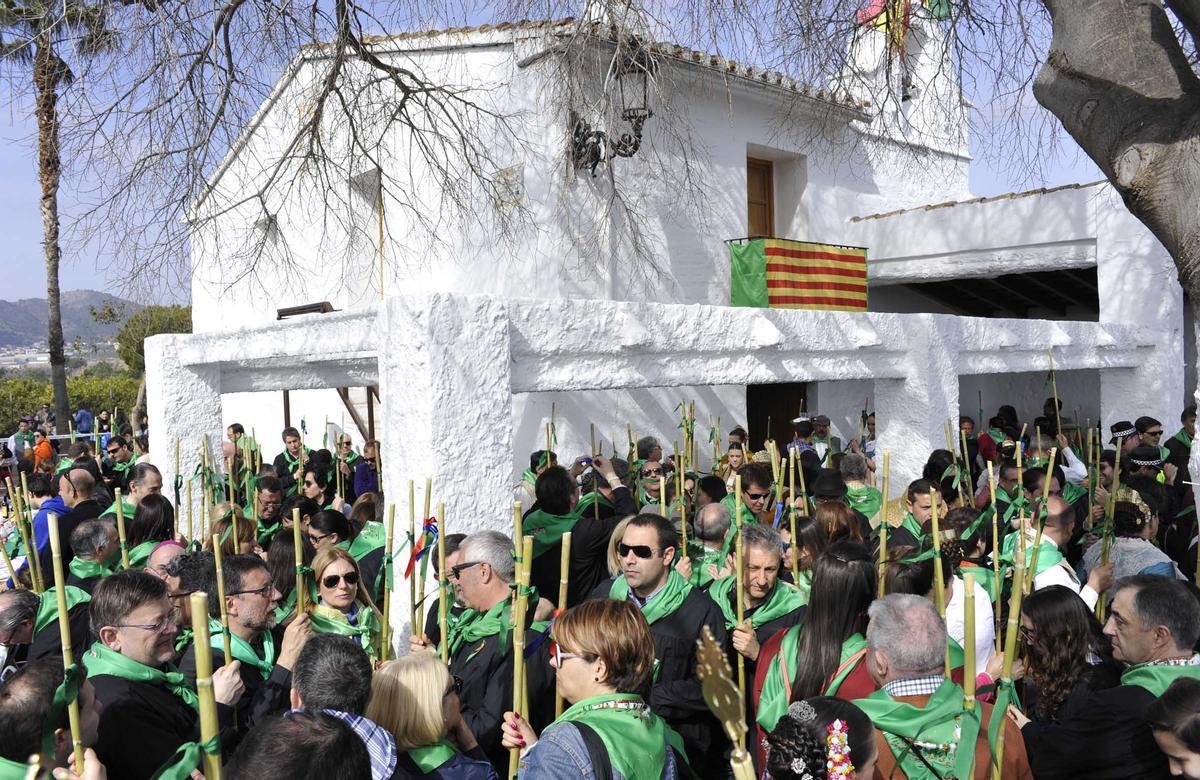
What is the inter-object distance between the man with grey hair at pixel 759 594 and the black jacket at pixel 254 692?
1623 mm

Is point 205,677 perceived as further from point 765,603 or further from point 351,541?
point 351,541

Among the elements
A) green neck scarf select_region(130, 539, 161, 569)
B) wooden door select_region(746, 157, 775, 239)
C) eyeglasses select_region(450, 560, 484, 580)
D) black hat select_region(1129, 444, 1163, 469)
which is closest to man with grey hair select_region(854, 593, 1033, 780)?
eyeglasses select_region(450, 560, 484, 580)

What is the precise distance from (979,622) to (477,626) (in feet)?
6.31

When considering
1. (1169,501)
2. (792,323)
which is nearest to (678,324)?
(792,323)

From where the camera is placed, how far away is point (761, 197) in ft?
45.5

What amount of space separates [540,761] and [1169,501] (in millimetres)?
5712

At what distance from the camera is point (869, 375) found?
8477mm

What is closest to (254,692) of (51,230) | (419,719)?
(419,719)

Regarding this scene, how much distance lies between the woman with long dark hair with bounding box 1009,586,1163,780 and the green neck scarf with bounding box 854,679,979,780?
1.25 ft

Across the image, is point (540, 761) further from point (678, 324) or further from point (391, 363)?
point (678, 324)

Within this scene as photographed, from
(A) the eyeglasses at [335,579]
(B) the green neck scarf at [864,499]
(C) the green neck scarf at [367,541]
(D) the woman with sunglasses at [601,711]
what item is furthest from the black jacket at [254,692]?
(B) the green neck scarf at [864,499]

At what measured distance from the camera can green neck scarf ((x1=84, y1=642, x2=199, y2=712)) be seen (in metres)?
2.71

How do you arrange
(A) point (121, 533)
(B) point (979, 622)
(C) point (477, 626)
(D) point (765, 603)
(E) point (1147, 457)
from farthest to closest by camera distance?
(E) point (1147, 457) → (A) point (121, 533) → (D) point (765, 603) → (B) point (979, 622) → (C) point (477, 626)

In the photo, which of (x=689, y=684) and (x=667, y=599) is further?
(x=667, y=599)
